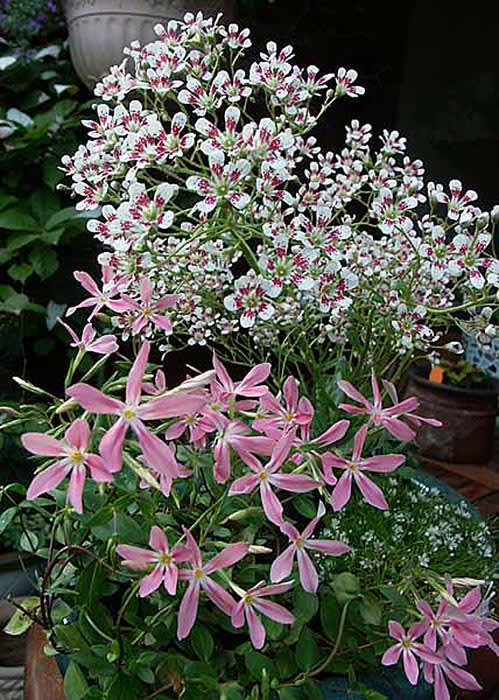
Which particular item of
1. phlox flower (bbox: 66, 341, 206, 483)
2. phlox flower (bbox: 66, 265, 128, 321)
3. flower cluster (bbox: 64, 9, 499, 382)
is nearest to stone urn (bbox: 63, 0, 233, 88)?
flower cluster (bbox: 64, 9, 499, 382)

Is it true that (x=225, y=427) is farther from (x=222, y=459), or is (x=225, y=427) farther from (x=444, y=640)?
(x=444, y=640)

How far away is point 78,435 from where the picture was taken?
14.8 inches

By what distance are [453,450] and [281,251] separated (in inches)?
50.7

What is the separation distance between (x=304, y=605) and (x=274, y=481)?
0.30 ft

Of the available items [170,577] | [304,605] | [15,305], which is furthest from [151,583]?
[15,305]

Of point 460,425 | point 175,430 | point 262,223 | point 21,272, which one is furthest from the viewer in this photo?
point 460,425

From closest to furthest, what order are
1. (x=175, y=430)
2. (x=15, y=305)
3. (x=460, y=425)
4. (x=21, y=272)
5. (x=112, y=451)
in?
(x=112, y=451) → (x=175, y=430) → (x=15, y=305) → (x=21, y=272) → (x=460, y=425)

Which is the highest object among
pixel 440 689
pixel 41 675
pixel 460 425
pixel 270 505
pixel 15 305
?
pixel 270 505

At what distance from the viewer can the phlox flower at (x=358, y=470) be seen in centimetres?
43

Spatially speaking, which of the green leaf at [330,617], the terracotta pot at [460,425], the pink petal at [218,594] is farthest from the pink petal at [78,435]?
the terracotta pot at [460,425]

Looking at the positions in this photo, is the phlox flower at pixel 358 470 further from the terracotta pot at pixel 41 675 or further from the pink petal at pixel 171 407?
the terracotta pot at pixel 41 675

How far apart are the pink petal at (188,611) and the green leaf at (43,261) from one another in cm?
103

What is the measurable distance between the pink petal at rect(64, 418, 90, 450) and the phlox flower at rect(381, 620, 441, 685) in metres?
0.21

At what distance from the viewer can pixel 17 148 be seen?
4.76ft
